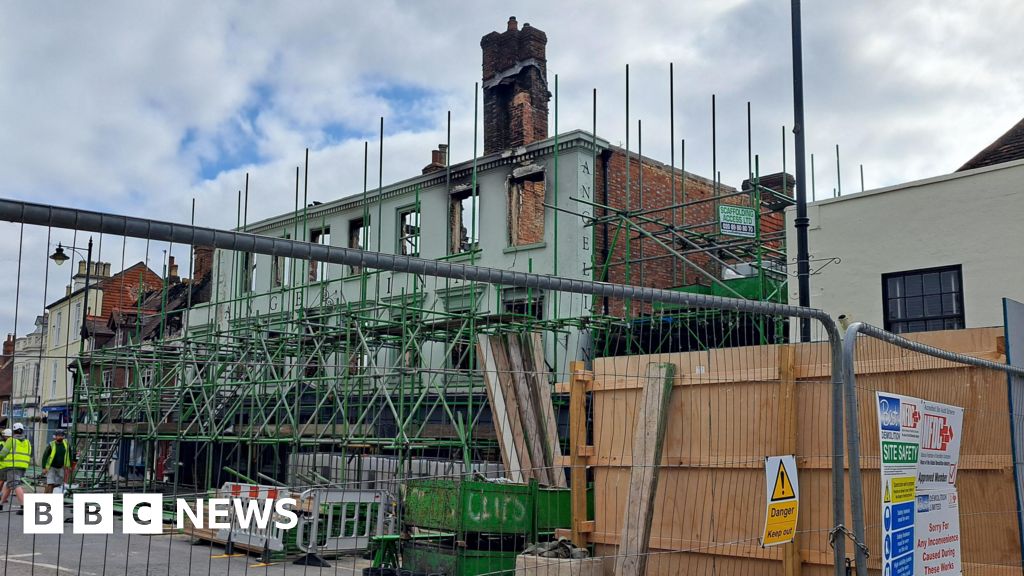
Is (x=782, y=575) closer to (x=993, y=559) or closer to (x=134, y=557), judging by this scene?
(x=993, y=559)

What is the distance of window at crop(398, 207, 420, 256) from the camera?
84.3 feet

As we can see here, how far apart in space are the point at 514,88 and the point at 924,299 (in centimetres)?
1280

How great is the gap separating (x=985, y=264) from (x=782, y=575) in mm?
8705

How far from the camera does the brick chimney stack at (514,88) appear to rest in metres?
24.5

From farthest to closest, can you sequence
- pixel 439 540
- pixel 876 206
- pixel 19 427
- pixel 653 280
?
1. pixel 653 280
2. pixel 876 206
3. pixel 439 540
4. pixel 19 427

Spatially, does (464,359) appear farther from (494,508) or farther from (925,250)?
(925,250)

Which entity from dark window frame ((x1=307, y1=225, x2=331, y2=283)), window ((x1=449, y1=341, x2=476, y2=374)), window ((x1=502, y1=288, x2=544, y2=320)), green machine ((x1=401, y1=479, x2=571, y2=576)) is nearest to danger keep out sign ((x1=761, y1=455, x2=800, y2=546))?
window ((x1=449, y1=341, x2=476, y2=374))

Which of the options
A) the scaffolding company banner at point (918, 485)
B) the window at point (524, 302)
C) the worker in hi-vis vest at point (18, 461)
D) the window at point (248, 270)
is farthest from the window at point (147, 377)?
the window at point (248, 270)

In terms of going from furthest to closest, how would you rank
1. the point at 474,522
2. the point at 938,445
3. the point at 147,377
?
1. the point at 474,522
2. the point at 147,377
3. the point at 938,445

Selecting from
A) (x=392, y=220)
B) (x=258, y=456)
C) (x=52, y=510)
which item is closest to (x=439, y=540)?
(x=258, y=456)

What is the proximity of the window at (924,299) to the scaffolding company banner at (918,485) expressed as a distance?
8373mm

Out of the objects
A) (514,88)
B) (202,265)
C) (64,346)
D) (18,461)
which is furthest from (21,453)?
(202,265)

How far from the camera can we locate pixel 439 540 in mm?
9398

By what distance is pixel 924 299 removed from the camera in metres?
15.6
